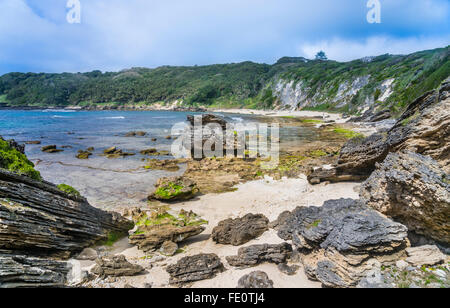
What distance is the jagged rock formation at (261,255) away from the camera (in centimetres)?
696

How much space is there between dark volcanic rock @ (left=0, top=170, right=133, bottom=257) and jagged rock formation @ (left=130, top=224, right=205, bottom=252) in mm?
1295

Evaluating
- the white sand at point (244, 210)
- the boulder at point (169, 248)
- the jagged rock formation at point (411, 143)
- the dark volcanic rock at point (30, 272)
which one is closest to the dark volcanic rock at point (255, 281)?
the white sand at point (244, 210)

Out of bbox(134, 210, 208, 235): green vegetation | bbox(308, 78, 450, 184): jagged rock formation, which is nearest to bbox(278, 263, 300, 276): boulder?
bbox(134, 210, 208, 235): green vegetation

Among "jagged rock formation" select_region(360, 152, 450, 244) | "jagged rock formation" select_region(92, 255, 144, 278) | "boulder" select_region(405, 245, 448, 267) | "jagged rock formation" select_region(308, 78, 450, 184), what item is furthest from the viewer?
"jagged rock formation" select_region(308, 78, 450, 184)

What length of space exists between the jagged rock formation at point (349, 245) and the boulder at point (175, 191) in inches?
302

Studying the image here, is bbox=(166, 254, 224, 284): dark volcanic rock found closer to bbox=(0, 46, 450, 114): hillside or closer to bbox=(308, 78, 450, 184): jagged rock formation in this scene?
Result: bbox=(308, 78, 450, 184): jagged rock formation

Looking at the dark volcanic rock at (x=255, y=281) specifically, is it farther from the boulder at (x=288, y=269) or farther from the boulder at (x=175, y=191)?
the boulder at (x=175, y=191)

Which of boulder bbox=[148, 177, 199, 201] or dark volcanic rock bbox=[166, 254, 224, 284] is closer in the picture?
dark volcanic rock bbox=[166, 254, 224, 284]

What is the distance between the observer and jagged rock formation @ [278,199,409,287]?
216 inches

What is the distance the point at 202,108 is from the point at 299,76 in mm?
58704

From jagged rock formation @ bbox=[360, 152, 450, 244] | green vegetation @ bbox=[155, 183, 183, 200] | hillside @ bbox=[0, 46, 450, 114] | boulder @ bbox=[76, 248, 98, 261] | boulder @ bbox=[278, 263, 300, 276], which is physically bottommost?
boulder @ bbox=[76, 248, 98, 261]

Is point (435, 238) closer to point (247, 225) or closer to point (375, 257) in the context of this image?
point (375, 257)

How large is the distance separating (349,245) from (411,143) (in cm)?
534
